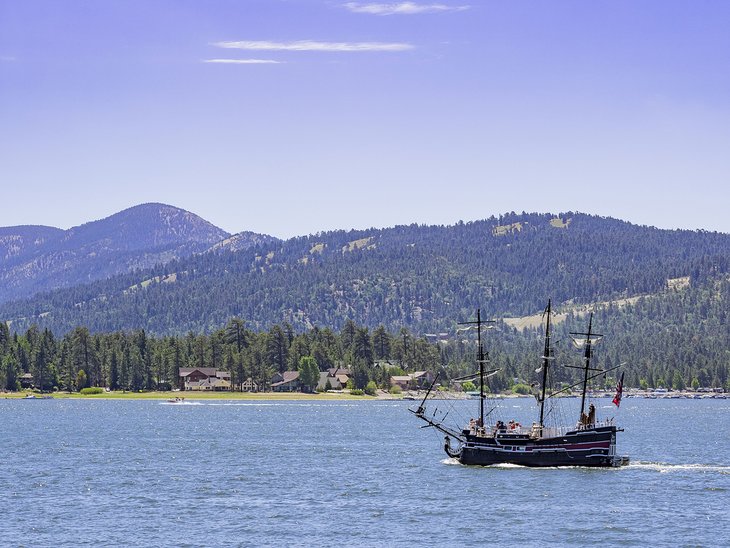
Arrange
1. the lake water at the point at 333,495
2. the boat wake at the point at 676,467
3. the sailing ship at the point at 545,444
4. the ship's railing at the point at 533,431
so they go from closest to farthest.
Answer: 1. the lake water at the point at 333,495
2. the sailing ship at the point at 545,444
3. the ship's railing at the point at 533,431
4. the boat wake at the point at 676,467

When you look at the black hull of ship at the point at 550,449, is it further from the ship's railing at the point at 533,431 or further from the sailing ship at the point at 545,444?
the ship's railing at the point at 533,431

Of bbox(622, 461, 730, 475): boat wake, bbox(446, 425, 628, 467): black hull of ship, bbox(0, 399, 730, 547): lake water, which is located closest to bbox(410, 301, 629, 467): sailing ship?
bbox(446, 425, 628, 467): black hull of ship

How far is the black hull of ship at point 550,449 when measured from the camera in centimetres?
9350

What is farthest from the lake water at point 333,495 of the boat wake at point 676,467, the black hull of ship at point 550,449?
the black hull of ship at point 550,449

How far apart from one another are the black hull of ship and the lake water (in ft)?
4.06

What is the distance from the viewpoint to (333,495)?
80125mm

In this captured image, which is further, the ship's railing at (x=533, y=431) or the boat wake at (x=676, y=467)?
the boat wake at (x=676, y=467)

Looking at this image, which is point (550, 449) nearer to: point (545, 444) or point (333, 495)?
point (545, 444)

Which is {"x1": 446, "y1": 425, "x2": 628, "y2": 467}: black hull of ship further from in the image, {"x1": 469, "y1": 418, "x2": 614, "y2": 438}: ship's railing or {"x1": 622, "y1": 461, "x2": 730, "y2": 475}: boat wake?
{"x1": 622, "y1": 461, "x2": 730, "y2": 475}: boat wake

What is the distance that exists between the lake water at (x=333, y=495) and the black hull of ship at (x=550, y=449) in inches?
48.8

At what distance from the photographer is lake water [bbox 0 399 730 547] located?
64875 mm

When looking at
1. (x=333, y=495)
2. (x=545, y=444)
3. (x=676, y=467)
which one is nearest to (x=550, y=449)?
(x=545, y=444)

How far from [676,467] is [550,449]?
11833 millimetres

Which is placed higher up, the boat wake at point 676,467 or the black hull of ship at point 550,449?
the black hull of ship at point 550,449
